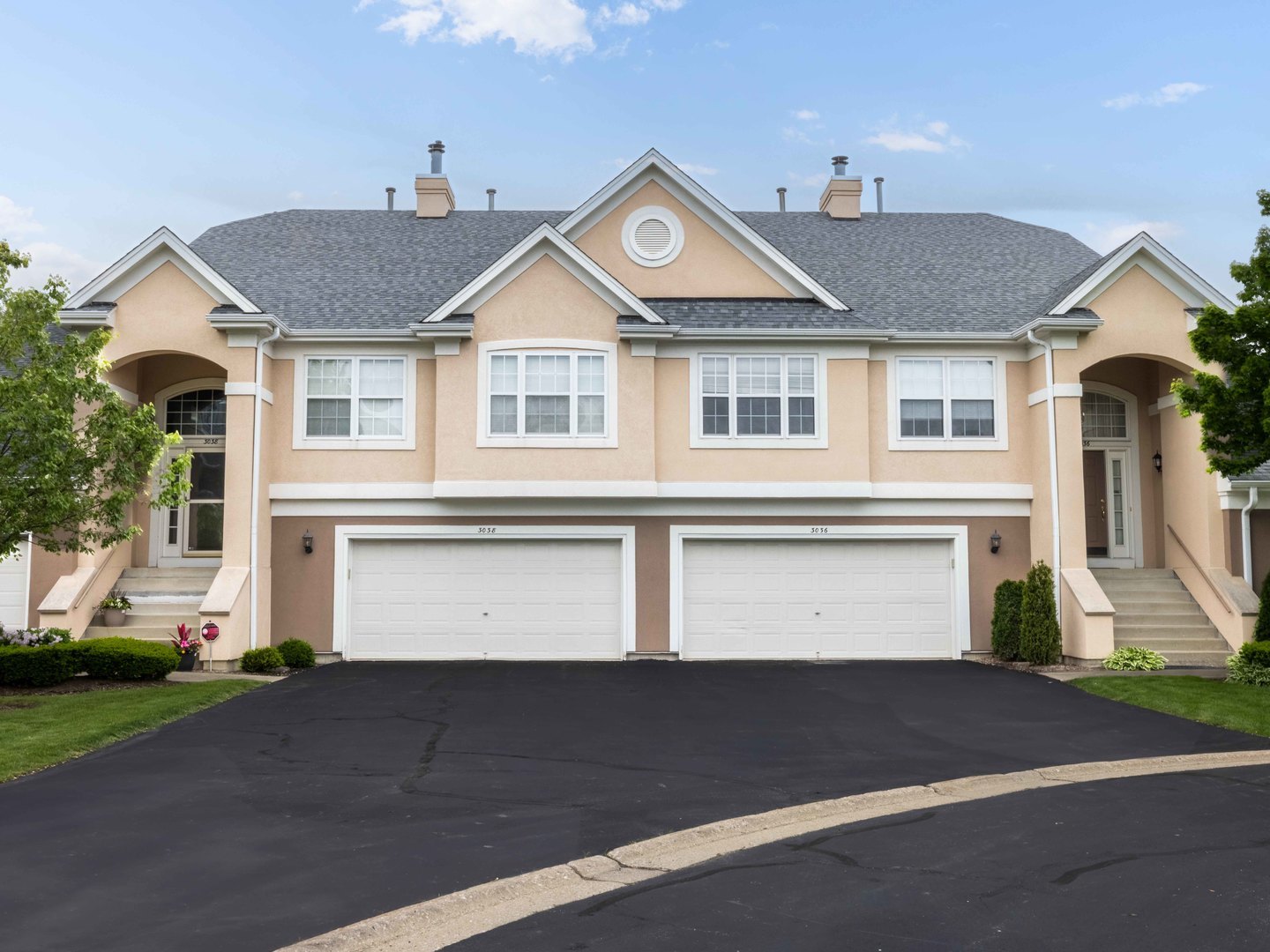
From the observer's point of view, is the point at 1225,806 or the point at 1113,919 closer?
the point at 1113,919

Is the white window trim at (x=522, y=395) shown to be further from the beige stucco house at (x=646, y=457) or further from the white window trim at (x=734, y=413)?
the white window trim at (x=734, y=413)

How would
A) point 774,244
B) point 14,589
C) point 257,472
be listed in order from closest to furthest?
point 257,472 → point 14,589 → point 774,244

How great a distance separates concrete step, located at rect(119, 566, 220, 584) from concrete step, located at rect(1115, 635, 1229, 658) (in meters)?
15.8

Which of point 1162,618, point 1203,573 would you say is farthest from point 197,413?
point 1203,573

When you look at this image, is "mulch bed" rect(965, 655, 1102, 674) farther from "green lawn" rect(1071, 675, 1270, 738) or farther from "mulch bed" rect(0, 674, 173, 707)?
"mulch bed" rect(0, 674, 173, 707)

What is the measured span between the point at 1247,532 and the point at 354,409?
622 inches

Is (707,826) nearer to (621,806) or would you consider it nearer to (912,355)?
(621,806)

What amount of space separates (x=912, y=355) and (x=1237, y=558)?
6.64 m

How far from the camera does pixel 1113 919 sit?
583cm

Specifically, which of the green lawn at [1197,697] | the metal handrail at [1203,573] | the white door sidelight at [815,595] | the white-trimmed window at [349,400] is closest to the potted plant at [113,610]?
the white-trimmed window at [349,400]

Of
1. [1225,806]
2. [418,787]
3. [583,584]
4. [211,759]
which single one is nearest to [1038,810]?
[1225,806]

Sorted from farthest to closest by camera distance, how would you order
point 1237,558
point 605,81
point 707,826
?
point 605,81, point 1237,558, point 707,826

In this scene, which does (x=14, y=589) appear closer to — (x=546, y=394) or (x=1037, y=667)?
(x=546, y=394)

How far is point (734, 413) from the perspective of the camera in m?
19.1
